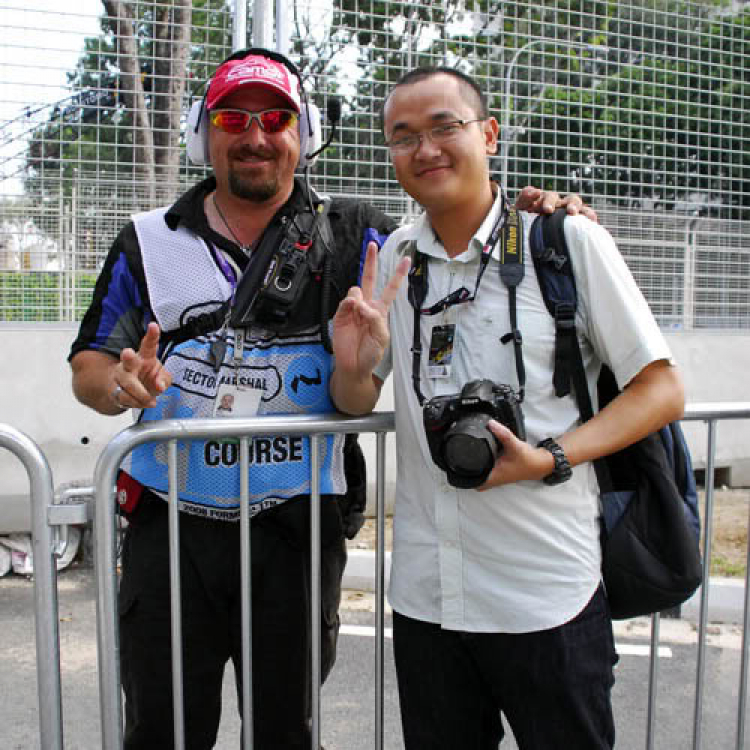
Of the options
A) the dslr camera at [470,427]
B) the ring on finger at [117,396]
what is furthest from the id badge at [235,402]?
the dslr camera at [470,427]

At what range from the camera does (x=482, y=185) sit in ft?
6.16

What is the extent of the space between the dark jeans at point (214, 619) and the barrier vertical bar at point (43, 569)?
0.24 m

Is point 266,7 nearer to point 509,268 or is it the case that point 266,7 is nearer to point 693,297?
point 509,268

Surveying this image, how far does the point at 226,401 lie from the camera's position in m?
2.12

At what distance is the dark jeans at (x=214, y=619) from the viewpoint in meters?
2.16

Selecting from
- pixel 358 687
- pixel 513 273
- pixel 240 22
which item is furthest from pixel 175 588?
pixel 240 22

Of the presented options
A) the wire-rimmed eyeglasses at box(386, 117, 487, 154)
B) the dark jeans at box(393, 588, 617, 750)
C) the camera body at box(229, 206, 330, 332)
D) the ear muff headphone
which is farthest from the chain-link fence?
the dark jeans at box(393, 588, 617, 750)

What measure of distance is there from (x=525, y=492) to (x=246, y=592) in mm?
786

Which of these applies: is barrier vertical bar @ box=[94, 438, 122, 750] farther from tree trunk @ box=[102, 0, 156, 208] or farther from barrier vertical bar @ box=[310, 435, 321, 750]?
tree trunk @ box=[102, 0, 156, 208]

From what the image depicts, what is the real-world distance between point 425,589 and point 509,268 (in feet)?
2.50

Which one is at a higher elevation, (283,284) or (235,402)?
(283,284)

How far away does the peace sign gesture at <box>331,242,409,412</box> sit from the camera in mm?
1843

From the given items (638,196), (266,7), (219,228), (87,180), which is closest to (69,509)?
(219,228)

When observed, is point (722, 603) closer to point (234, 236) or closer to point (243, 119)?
point (234, 236)
